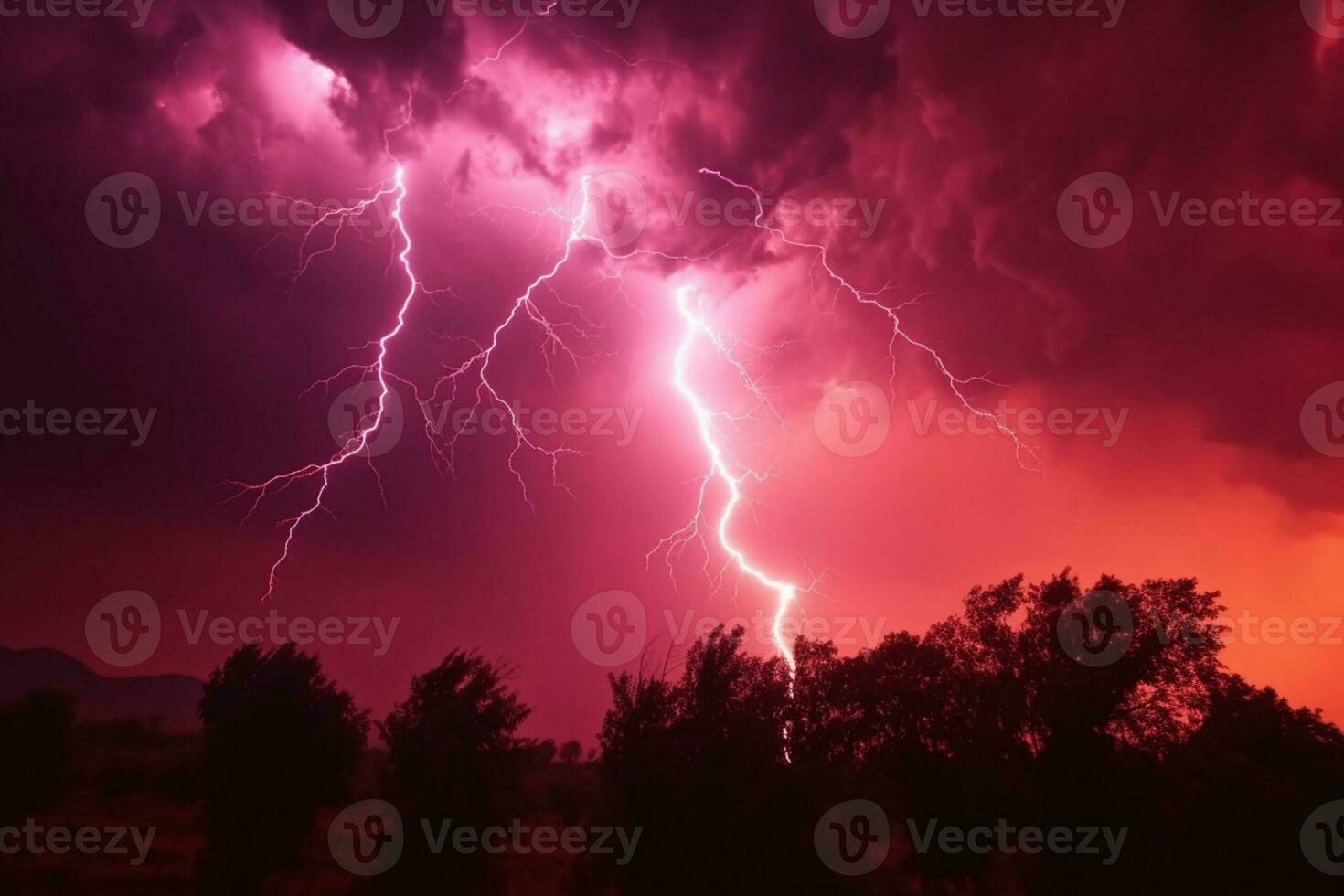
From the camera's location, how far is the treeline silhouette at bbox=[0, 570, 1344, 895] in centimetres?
1062

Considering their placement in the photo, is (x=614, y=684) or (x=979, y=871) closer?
(x=614, y=684)

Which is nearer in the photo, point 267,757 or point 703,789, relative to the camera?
point 703,789

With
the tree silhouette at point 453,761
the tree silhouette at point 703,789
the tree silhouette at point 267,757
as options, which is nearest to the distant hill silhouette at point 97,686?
the tree silhouette at point 267,757

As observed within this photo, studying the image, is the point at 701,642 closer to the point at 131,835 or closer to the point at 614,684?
the point at 614,684

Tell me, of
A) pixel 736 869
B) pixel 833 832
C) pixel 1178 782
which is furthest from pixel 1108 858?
pixel 736 869

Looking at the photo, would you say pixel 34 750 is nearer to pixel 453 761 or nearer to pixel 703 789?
pixel 453 761

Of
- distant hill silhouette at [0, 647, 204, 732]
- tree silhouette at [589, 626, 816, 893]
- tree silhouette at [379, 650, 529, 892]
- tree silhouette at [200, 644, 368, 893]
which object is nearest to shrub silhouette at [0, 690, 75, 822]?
tree silhouette at [200, 644, 368, 893]

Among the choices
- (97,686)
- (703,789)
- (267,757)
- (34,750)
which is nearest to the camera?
(703,789)

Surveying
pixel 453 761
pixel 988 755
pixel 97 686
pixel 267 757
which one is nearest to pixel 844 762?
pixel 988 755

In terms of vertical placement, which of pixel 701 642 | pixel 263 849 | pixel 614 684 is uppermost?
pixel 701 642

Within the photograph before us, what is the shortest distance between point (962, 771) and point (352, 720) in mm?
13281

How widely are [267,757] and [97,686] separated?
14990 centimetres

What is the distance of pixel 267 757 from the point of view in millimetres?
12383

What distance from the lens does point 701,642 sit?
1262cm
